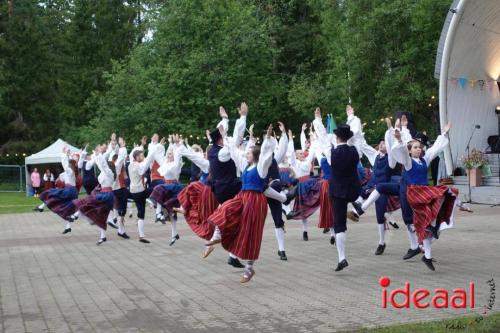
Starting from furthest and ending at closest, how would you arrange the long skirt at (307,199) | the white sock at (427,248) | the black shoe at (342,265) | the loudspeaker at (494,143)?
the loudspeaker at (494,143) < the long skirt at (307,199) < the black shoe at (342,265) < the white sock at (427,248)

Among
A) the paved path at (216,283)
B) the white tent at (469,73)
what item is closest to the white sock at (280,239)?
the paved path at (216,283)

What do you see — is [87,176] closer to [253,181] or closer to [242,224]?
[253,181]

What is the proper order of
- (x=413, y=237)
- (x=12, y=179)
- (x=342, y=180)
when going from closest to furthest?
(x=342, y=180) < (x=413, y=237) < (x=12, y=179)

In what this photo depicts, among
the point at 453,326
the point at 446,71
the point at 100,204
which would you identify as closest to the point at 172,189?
the point at 100,204

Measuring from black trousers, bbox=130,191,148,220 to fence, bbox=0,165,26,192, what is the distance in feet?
87.7

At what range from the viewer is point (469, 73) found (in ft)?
79.0

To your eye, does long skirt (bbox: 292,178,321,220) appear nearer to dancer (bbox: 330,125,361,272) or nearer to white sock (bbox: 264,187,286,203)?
white sock (bbox: 264,187,286,203)

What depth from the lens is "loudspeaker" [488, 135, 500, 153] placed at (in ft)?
79.6

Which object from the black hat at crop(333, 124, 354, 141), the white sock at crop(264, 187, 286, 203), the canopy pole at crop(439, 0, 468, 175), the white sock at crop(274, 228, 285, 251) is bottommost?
the white sock at crop(274, 228, 285, 251)

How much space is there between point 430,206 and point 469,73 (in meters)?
15.7

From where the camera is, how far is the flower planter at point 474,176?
21427 mm

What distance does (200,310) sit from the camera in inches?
297

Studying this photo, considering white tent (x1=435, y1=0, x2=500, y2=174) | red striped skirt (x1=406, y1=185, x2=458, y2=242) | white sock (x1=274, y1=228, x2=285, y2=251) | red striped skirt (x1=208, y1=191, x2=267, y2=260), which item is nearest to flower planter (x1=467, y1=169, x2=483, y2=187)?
white tent (x1=435, y1=0, x2=500, y2=174)

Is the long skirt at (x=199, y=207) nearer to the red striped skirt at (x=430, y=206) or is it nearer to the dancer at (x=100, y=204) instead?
the dancer at (x=100, y=204)
